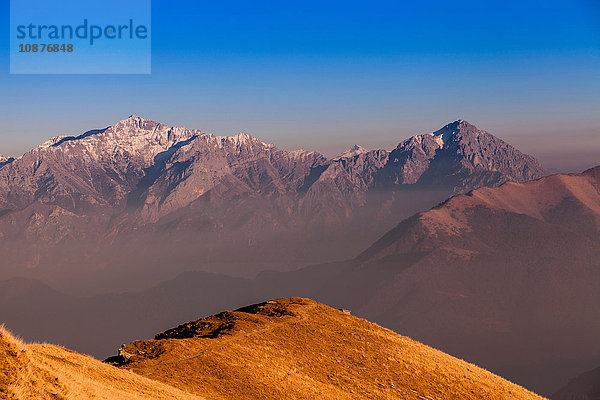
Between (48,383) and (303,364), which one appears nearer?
(48,383)

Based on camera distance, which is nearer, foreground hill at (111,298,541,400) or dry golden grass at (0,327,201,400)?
dry golden grass at (0,327,201,400)

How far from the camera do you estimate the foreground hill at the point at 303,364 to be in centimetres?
4812

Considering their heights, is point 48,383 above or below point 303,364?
above

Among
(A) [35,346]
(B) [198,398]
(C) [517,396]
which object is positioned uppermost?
(A) [35,346]

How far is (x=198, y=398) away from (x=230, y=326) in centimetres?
2995

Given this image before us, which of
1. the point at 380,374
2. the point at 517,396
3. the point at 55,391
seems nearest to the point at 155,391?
the point at 55,391

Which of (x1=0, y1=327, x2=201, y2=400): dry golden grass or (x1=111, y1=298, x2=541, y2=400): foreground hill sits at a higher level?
(x1=0, y1=327, x2=201, y2=400): dry golden grass

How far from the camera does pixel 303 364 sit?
5588 cm

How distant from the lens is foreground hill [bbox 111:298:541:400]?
48.1 metres

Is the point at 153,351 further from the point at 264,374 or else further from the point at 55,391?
the point at 55,391

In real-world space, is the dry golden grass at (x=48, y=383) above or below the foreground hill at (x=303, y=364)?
above

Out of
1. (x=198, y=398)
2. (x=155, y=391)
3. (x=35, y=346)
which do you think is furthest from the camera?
(x=35, y=346)

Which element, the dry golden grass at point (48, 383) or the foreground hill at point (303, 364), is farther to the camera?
the foreground hill at point (303, 364)

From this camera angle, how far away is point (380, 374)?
55.8m
